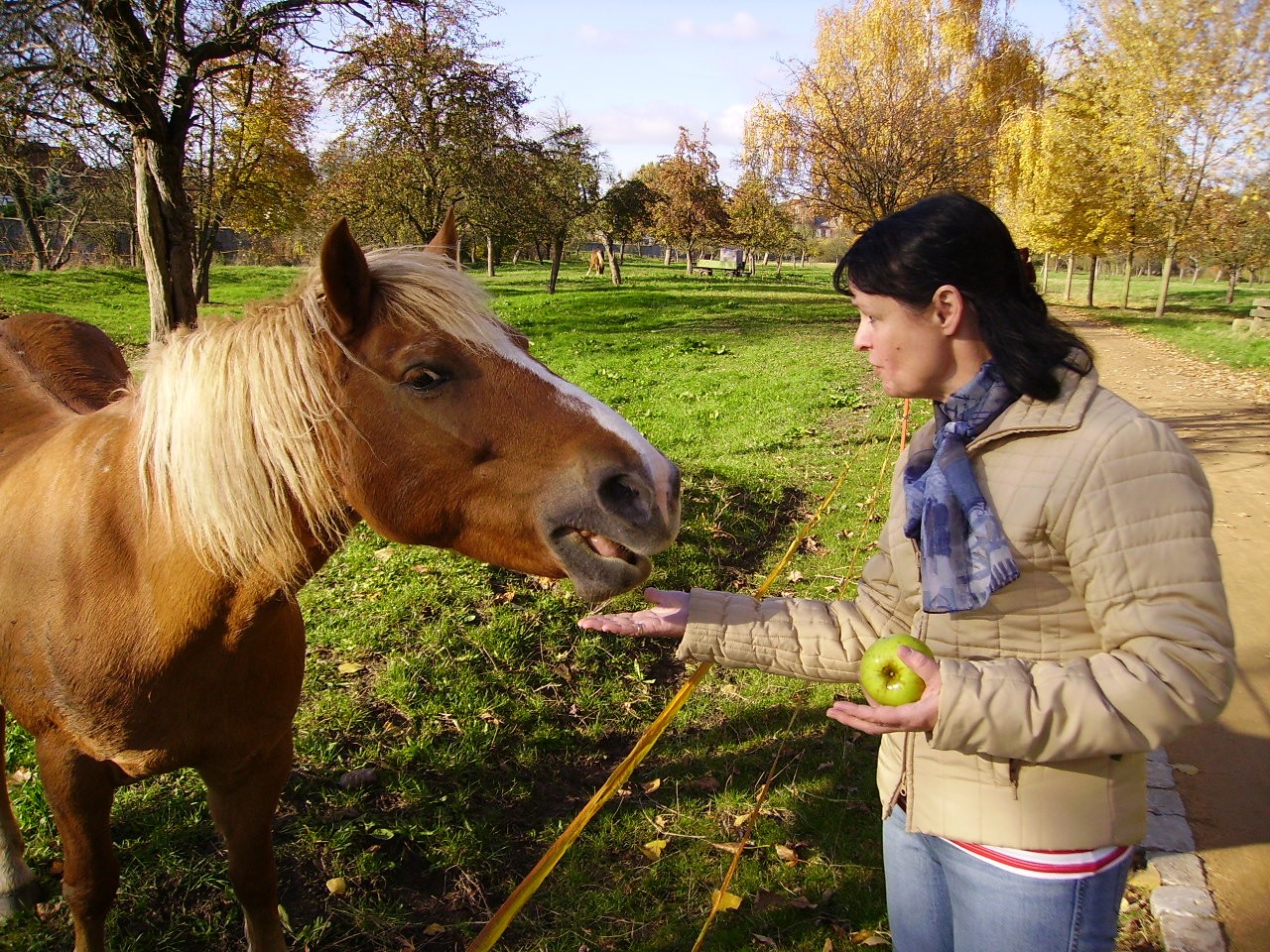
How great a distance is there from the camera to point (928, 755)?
5.56 feet

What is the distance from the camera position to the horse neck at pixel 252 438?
173cm

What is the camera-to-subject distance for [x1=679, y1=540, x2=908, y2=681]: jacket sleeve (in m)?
1.98

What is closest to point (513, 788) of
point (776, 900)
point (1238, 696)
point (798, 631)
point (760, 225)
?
point (776, 900)

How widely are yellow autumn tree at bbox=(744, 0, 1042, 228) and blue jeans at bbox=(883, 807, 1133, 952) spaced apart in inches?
728

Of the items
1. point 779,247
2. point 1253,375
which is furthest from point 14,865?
point 779,247

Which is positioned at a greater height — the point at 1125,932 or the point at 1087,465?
the point at 1087,465

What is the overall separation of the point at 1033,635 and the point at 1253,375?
16.2 m

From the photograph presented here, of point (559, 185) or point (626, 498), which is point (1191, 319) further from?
point (626, 498)

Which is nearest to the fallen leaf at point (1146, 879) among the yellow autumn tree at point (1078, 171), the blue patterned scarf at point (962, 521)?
the blue patterned scarf at point (962, 521)

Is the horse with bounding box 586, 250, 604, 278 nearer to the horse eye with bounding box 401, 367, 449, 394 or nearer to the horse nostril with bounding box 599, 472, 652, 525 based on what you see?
the horse eye with bounding box 401, 367, 449, 394

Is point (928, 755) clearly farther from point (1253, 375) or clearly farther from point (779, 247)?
point (779, 247)

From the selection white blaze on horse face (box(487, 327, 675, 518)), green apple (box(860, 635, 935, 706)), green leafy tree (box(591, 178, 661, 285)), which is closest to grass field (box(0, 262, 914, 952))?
white blaze on horse face (box(487, 327, 675, 518))

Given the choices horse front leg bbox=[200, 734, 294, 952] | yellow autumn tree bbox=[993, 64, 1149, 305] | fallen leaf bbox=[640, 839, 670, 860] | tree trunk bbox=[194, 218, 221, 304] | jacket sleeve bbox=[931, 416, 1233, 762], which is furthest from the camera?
yellow autumn tree bbox=[993, 64, 1149, 305]

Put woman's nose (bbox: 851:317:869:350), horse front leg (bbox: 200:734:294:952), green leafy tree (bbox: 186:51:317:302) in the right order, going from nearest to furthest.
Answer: woman's nose (bbox: 851:317:869:350) → horse front leg (bbox: 200:734:294:952) → green leafy tree (bbox: 186:51:317:302)
